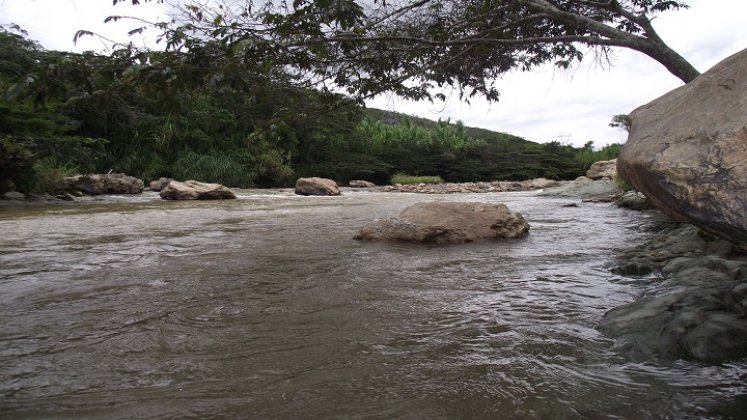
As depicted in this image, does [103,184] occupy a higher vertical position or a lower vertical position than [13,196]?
higher

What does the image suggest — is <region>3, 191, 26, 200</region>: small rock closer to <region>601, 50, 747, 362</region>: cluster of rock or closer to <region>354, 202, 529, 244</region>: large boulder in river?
<region>354, 202, 529, 244</region>: large boulder in river

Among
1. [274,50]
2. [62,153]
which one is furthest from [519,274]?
[62,153]

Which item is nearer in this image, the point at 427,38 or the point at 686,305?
the point at 686,305

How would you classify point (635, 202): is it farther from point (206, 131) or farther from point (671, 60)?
point (206, 131)

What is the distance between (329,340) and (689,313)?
59.9 inches

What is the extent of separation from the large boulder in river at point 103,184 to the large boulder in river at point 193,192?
6.90ft

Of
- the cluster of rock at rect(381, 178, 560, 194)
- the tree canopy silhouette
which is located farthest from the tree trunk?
the cluster of rock at rect(381, 178, 560, 194)

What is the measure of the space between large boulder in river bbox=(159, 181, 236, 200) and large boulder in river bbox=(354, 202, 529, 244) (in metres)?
7.79

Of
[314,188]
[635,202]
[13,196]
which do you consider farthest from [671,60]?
[314,188]

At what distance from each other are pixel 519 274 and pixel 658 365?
58.7 inches

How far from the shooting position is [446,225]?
4613mm

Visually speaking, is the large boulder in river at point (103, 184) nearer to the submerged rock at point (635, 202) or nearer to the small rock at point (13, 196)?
the small rock at point (13, 196)

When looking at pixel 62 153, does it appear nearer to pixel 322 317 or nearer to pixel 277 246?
pixel 277 246

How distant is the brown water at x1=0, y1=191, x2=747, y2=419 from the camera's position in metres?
1.40
